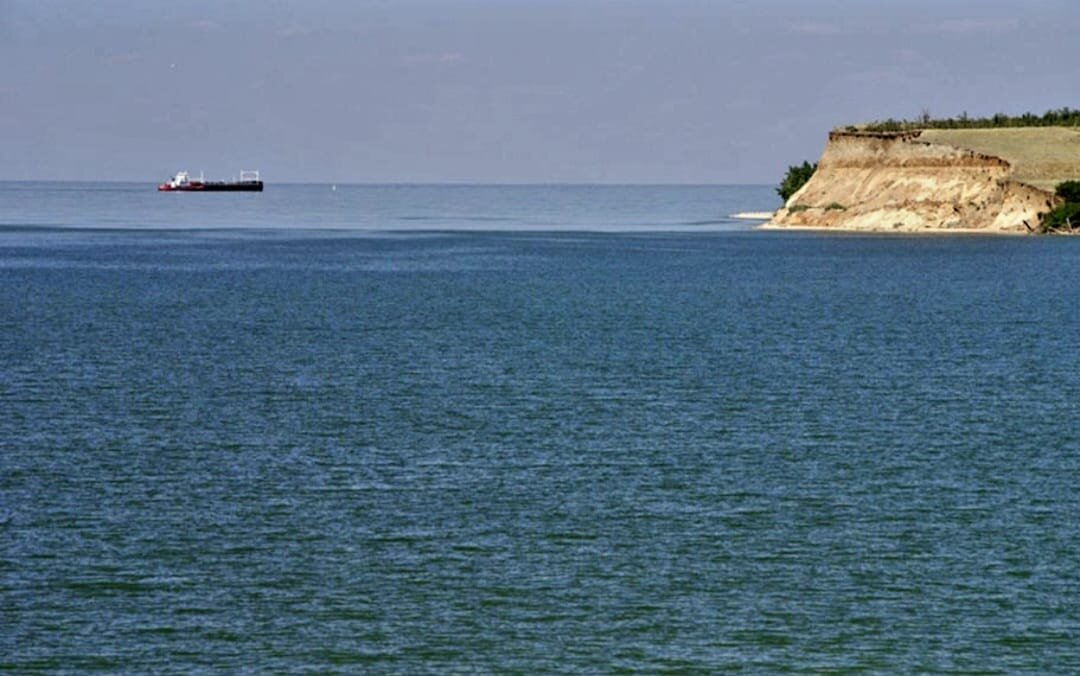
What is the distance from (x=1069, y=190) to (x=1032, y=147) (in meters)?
11.1

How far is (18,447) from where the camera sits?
37719mm

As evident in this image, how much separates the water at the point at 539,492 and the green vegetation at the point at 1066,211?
219 ft

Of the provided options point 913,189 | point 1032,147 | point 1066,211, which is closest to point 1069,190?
point 1066,211

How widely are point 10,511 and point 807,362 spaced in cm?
3006

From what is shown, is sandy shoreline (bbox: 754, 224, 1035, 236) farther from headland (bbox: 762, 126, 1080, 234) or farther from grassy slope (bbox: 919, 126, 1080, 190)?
grassy slope (bbox: 919, 126, 1080, 190)

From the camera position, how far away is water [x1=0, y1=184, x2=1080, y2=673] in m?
24.4

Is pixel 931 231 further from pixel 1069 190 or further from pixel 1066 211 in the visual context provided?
pixel 1069 190

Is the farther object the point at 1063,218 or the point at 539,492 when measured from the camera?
the point at 1063,218

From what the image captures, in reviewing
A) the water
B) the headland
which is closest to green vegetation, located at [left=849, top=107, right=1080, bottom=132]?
the headland

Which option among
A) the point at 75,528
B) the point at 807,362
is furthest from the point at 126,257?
the point at 75,528

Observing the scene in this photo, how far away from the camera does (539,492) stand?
3347 cm

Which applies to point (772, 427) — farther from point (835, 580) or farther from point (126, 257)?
point (126, 257)

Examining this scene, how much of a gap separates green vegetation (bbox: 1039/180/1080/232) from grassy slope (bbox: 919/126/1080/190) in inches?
69.7

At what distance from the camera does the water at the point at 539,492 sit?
2441 cm
